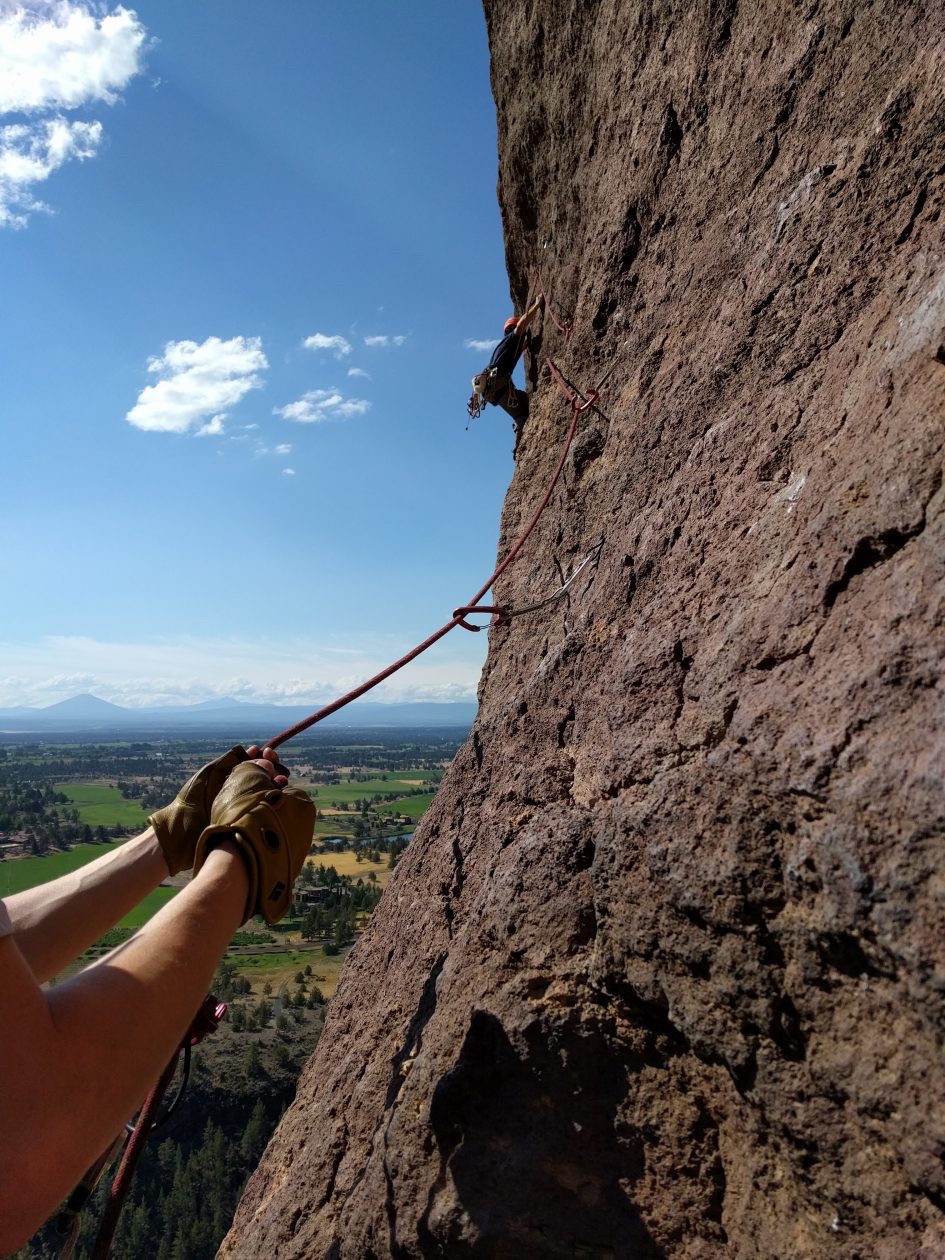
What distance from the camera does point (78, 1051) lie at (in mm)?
1638

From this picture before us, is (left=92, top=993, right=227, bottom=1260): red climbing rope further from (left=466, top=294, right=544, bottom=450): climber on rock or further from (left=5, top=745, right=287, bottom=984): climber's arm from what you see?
(left=466, top=294, right=544, bottom=450): climber on rock

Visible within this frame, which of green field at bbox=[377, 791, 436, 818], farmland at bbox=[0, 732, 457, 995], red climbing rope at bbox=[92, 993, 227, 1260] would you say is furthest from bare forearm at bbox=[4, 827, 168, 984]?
green field at bbox=[377, 791, 436, 818]

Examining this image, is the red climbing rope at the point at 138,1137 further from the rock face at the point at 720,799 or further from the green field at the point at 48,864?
the green field at the point at 48,864

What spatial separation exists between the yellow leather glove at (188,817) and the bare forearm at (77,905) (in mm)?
59

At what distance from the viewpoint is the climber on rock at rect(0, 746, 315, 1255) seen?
1537 mm

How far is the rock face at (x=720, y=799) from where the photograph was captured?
72.5 inches

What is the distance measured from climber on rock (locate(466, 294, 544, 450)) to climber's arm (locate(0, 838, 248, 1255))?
5638 mm

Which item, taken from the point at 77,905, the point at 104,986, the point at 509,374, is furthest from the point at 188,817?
the point at 509,374

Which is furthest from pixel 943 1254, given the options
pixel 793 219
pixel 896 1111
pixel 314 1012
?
pixel 314 1012

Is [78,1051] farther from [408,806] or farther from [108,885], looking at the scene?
[408,806]

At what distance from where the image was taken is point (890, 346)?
2.38 metres

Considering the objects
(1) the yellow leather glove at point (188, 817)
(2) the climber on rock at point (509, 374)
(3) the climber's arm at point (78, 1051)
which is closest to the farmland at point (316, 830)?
(2) the climber on rock at point (509, 374)

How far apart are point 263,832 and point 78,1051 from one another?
0.99 m

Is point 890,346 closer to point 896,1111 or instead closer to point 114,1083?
point 896,1111
